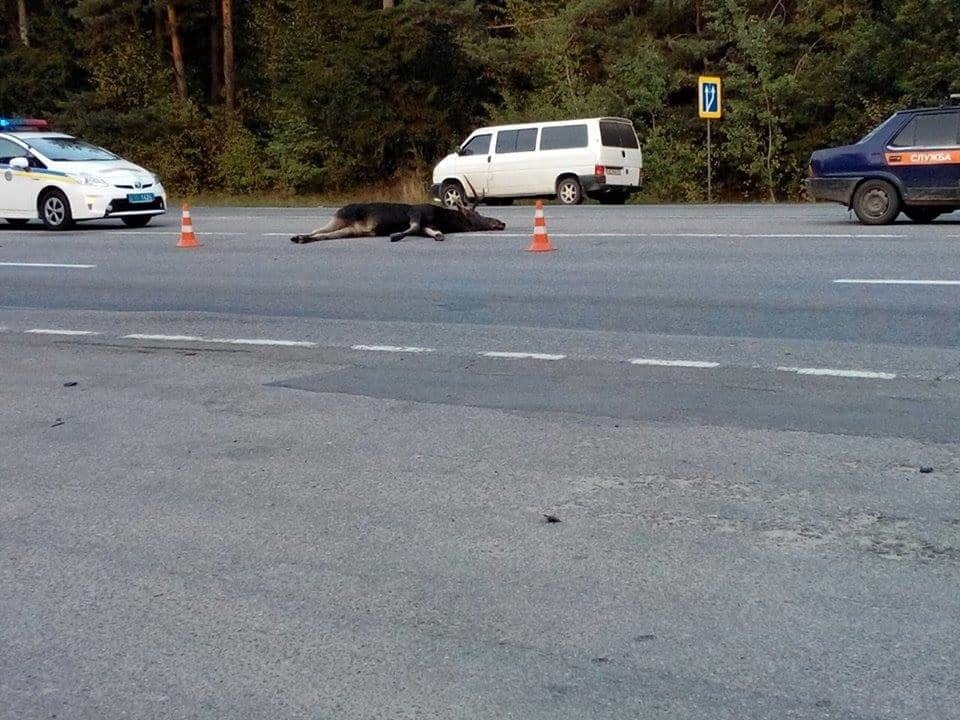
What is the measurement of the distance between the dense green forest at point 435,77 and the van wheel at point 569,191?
382 centimetres

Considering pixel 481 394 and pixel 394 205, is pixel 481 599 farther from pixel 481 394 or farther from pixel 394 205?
pixel 394 205

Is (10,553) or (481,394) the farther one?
(481,394)

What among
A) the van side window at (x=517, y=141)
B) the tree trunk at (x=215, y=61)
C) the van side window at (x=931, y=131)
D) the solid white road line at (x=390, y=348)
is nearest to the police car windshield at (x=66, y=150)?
the van side window at (x=517, y=141)

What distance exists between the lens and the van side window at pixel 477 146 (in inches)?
1217

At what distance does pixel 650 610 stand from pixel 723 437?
2.37m

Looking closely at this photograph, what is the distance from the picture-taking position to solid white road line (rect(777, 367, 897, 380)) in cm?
821

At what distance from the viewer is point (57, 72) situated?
5359cm

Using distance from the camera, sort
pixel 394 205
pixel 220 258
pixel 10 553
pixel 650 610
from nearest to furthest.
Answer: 1. pixel 650 610
2. pixel 10 553
3. pixel 220 258
4. pixel 394 205

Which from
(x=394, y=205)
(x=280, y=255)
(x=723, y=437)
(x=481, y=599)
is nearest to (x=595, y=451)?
(x=723, y=437)

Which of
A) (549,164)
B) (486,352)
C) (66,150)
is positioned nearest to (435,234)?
(66,150)

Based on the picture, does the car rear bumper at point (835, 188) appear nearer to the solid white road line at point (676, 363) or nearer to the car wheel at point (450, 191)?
the solid white road line at point (676, 363)

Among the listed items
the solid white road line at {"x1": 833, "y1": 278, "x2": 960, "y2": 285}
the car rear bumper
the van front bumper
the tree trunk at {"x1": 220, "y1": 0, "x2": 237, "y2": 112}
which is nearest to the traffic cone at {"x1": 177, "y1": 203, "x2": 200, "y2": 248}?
the van front bumper

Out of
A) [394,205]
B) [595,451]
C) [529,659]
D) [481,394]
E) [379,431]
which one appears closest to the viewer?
[529,659]

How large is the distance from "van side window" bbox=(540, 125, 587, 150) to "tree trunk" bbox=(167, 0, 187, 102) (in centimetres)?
2262
